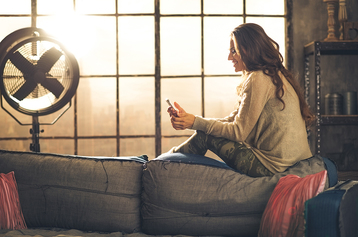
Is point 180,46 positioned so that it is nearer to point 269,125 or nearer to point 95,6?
point 95,6

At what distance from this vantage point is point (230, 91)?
11.1ft

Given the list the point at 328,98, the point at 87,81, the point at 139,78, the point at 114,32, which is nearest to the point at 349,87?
the point at 328,98

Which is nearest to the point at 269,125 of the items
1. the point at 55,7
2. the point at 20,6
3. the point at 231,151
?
the point at 231,151

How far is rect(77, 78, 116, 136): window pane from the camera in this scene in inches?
131

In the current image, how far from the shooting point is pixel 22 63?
91.7 inches

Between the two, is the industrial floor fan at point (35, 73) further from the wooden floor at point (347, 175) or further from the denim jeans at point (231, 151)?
the wooden floor at point (347, 175)

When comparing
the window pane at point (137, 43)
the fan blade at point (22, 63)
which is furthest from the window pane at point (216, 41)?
the fan blade at point (22, 63)

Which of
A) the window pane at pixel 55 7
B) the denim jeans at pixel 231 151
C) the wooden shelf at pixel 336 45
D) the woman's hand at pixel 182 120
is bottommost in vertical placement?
the denim jeans at pixel 231 151

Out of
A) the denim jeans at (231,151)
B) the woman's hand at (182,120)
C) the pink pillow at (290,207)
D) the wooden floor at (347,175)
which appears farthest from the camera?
the wooden floor at (347,175)

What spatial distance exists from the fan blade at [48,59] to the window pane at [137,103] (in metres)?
0.97

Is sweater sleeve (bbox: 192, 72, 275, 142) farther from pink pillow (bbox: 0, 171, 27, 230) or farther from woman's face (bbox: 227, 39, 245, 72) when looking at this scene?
pink pillow (bbox: 0, 171, 27, 230)

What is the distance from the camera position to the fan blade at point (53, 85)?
2.38 metres

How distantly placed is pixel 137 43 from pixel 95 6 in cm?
53

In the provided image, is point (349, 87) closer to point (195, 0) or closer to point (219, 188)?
point (195, 0)
